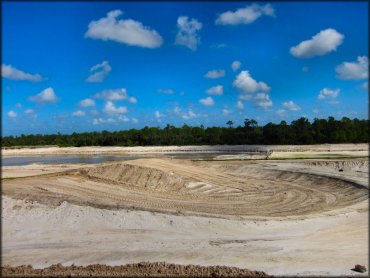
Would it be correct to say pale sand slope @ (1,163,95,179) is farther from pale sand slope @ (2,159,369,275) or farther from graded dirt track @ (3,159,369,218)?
pale sand slope @ (2,159,369,275)

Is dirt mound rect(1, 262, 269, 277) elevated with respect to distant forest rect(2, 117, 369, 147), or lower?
lower

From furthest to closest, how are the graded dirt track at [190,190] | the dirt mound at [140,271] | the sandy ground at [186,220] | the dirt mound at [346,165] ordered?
1. the dirt mound at [346,165]
2. the graded dirt track at [190,190]
3. the sandy ground at [186,220]
4. the dirt mound at [140,271]

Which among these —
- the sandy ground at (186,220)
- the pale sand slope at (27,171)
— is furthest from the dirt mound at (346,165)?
the pale sand slope at (27,171)

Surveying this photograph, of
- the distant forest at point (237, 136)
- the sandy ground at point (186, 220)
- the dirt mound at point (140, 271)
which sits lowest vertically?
the dirt mound at point (140, 271)

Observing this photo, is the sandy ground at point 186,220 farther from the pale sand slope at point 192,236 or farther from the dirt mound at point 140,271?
the dirt mound at point 140,271

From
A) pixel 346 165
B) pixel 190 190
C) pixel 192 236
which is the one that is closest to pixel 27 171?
pixel 190 190

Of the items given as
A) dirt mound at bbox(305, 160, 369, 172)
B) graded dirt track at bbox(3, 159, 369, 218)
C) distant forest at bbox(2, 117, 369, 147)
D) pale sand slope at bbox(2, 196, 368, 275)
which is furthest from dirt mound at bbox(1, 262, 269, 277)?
distant forest at bbox(2, 117, 369, 147)

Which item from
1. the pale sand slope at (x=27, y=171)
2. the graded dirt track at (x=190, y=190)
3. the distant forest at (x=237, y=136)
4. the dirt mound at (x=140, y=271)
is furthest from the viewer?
the distant forest at (x=237, y=136)
